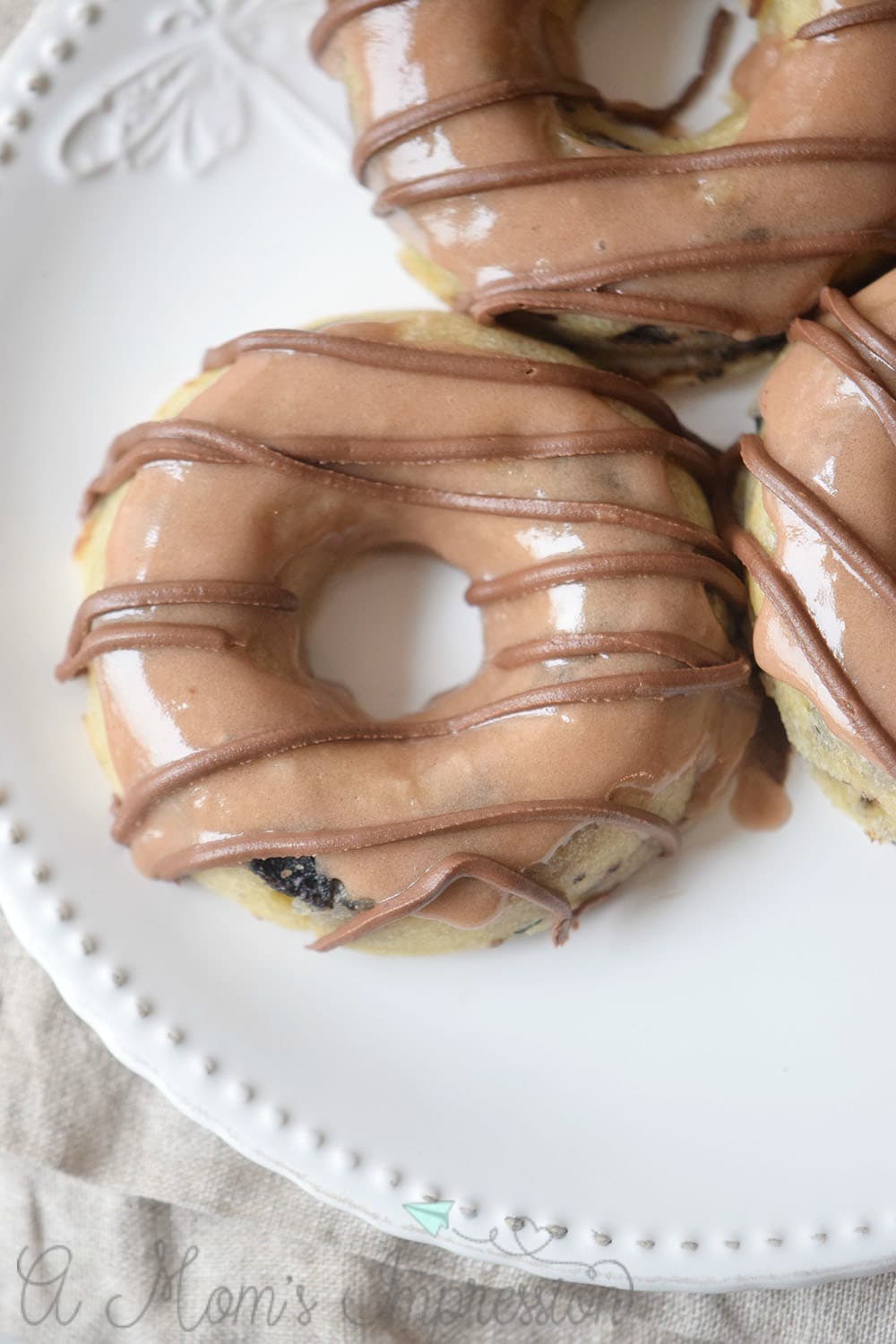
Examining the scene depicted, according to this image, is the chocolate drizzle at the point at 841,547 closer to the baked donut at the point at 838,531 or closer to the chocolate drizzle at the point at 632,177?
the baked donut at the point at 838,531

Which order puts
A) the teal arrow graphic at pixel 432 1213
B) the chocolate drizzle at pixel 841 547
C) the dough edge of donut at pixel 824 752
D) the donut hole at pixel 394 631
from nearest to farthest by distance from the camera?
1. the chocolate drizzle at pixel 841 547
2. the dough edge of donut at pixel 824 752
3. the teal arrow graphic at pixel 432 1213
4. the donut hole at pixel 394 631

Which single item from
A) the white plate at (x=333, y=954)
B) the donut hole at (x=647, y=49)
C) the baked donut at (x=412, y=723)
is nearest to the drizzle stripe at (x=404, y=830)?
the baked donut at (x=412, y=723)

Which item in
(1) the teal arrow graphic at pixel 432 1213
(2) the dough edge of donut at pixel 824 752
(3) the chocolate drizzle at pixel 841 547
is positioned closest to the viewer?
(3) the chocolate drizzle at pixel 841 547

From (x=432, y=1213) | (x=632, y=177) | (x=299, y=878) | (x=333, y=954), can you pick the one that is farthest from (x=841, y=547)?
(x=432, y=1213)

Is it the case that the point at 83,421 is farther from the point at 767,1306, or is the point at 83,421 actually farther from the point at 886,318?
the point at 767,1306

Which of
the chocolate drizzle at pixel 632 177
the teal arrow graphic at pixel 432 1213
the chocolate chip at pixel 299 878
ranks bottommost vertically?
the teal arrow graphic at pixel 432 1213
